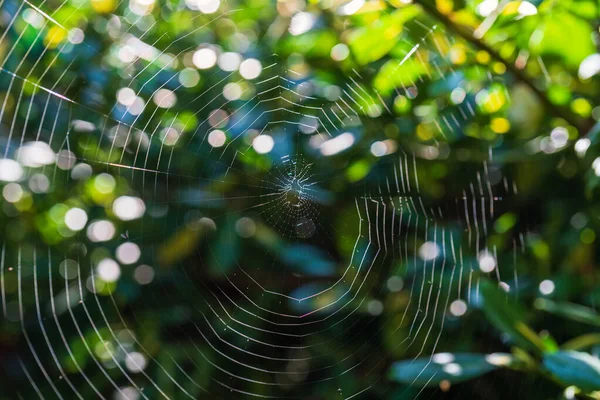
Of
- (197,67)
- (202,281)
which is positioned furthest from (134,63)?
(202,281)

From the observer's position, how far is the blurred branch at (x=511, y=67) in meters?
0.96

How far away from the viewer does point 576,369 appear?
72 centimetres

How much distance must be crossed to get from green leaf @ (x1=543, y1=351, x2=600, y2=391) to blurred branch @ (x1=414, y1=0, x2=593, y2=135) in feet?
1.37

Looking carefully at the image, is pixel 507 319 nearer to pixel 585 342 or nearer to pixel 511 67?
pixel 585 342

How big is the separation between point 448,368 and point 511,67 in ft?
1.64

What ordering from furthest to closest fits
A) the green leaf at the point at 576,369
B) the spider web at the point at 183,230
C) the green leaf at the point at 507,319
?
1. the spider web at the point at 183,230
2. the green leaf at the point at 507,319
3. the green leaf at the point at 576,369

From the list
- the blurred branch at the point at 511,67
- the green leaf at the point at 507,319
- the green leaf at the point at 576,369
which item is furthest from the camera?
the blurred branch at the point at 511,67

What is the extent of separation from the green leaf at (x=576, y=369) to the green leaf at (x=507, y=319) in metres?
0.09

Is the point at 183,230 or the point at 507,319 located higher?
the point at 183,230

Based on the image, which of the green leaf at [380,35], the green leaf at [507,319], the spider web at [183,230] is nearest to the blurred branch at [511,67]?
the green leaf at [380,35]

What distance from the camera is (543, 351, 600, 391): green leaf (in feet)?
2.32

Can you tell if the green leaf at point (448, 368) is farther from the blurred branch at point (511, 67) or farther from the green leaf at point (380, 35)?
the green leaf at point (380, 35)

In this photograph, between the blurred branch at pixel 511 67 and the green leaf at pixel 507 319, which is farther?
the blurred branch at pixel 511 67

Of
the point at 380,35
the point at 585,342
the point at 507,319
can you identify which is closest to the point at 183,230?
the point at 380,35
